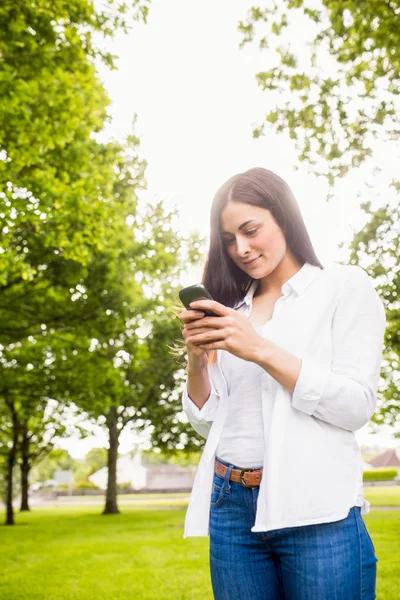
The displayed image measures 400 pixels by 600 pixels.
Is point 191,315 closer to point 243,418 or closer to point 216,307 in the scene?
point 216,307

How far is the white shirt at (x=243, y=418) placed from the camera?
A: 1996 millimetres

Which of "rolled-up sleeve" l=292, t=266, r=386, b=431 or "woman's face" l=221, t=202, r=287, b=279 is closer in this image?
"rolled-up sleeve" l=292, t=266, r=386, b=431

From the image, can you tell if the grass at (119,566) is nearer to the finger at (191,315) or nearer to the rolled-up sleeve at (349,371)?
the rolled-up sleeve at (349,371)

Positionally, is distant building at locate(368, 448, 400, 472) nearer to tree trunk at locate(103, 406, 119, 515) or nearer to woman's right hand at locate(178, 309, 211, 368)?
tree trunk at locate(103, 406, 119, 515)

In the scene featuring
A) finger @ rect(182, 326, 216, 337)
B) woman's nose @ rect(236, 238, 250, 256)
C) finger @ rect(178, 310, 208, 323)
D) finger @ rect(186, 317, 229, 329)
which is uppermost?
woman's nose @ rect(236, 238, 250, 256)

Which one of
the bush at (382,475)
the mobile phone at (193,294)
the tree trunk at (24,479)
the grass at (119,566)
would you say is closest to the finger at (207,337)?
the mobile phone at (193,294)

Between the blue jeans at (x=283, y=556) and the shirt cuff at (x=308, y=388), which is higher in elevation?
the shirt cuff at (x=308, y=388)

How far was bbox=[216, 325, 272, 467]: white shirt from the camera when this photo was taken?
2.00 metres

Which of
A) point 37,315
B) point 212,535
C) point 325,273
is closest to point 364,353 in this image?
point 325,273

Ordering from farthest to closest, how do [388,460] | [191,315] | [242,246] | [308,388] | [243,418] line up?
[388,460] → [242,246] → [243,418] → [191,315] → [308,388]

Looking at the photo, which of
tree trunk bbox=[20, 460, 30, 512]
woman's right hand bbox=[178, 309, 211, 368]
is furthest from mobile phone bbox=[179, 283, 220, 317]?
tree trunk bbox=[20, 460, 30, 512]

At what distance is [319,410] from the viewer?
6.01ft

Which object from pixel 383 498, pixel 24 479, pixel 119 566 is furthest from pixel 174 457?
pixel 119 566

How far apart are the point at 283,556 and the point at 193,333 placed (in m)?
0.80
